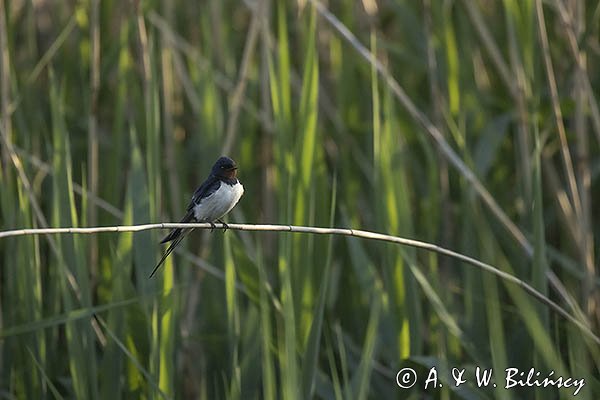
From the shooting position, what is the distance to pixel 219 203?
2369 millimetres

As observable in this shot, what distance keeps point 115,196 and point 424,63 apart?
1.20m

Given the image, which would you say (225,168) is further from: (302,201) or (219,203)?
(302,201)

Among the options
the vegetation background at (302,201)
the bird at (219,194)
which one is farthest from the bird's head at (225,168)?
the vegetation background at (302,201)

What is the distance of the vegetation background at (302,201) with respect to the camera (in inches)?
89.2

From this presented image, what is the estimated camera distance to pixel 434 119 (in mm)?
3221

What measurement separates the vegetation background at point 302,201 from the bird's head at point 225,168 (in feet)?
0.42

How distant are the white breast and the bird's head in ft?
0.12

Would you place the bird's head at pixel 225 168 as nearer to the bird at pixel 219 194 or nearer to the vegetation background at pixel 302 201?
the bird at pixel 219 194

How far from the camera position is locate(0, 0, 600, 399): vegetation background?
227 centimetres

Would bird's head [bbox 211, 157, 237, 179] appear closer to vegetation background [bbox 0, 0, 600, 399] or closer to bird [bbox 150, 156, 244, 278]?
bird [bbox 150, 156, 244, 278]

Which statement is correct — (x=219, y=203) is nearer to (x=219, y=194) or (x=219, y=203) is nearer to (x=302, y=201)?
(x=219, y=194)

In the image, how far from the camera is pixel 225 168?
93.1 inches

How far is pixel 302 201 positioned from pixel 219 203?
0.20 m

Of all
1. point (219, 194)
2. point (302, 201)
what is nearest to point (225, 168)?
point (219, 194)
